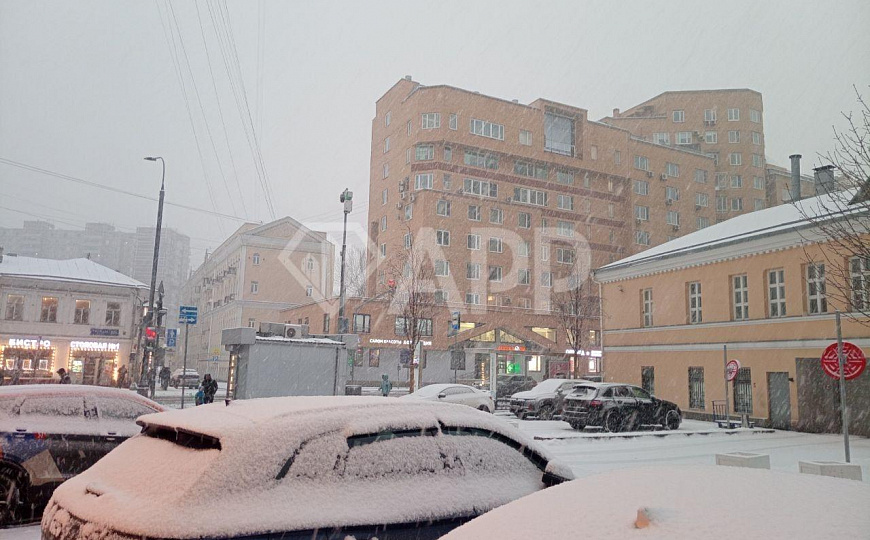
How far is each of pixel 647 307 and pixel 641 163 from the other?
47.0 metres

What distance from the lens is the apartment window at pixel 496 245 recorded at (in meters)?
61.7

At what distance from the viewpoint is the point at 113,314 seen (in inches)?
1848

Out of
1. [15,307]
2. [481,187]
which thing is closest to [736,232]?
[481,187]

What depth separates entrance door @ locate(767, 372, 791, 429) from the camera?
23.0 m

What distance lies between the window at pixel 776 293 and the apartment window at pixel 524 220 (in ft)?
131

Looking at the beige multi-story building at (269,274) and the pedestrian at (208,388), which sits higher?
the beige multi-story building at (269,274)

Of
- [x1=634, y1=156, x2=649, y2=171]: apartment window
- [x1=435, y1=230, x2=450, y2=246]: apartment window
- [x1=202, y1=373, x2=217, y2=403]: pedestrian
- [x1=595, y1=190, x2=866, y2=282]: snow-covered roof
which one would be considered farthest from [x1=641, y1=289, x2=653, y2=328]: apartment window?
[x1=634, y1=156, x2=649, y2=171]: apartment window

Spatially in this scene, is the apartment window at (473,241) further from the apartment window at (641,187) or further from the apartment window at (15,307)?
the apartment window at (15,307)

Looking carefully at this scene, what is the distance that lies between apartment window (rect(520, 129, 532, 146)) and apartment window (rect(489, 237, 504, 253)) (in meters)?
10.4

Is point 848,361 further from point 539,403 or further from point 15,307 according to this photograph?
point 15,307

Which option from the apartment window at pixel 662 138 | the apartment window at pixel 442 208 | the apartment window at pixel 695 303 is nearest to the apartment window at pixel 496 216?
the apartment window at pixel 442 208

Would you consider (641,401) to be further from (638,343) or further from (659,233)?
(659,233)

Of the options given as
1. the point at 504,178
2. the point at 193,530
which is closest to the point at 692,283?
the point at 193,530

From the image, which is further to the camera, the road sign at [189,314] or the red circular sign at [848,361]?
the road sign at [189,314]
